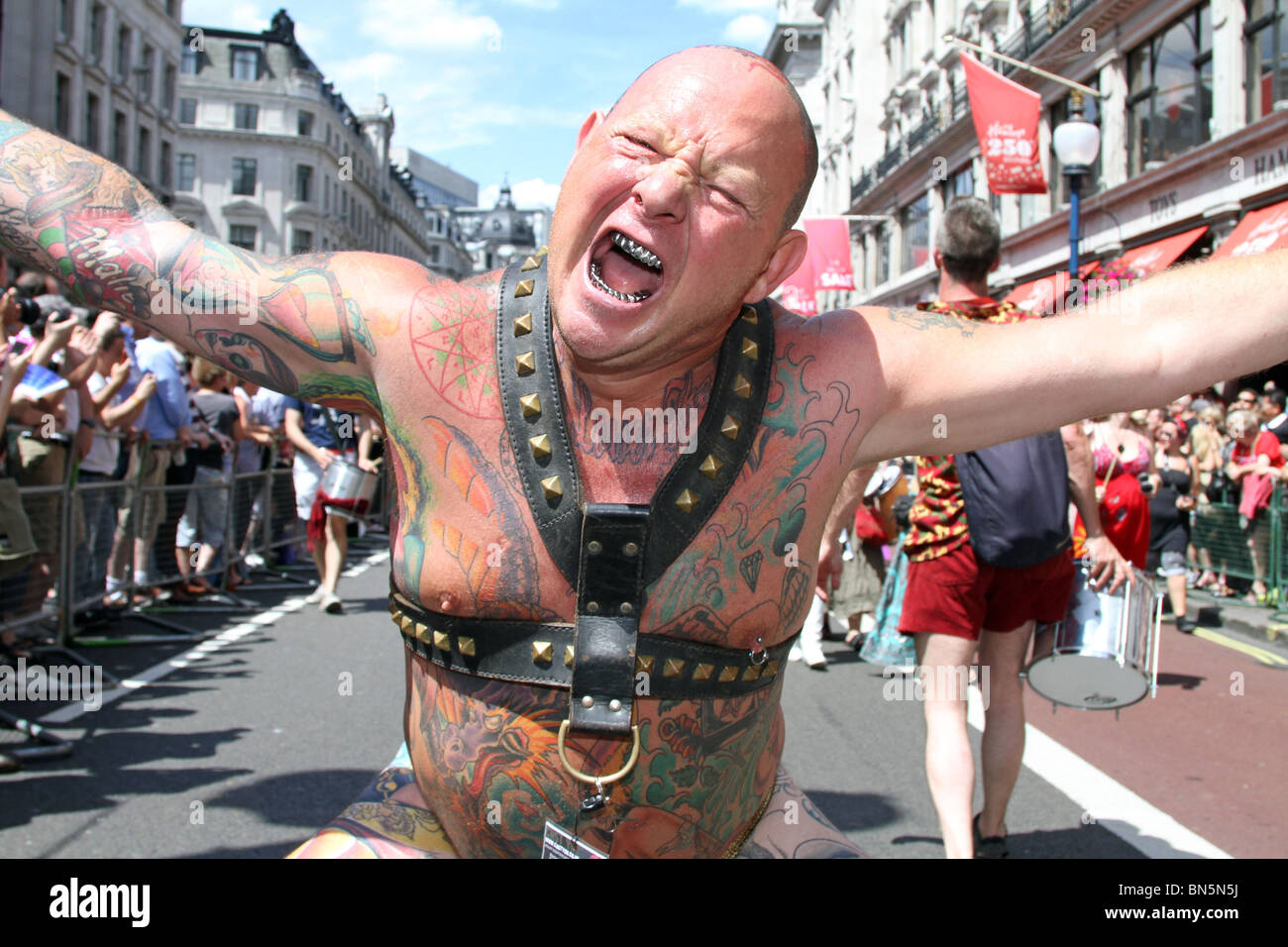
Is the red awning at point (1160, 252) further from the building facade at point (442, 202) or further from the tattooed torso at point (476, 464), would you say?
the building facade at point (442, 202)

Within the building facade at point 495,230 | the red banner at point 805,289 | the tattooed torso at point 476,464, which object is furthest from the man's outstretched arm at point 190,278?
the building facade at point 495,230

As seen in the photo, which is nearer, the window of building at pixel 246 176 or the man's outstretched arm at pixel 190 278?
the man's outstretched arm at pixel 190 278

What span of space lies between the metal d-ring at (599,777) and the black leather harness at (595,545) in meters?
0.02

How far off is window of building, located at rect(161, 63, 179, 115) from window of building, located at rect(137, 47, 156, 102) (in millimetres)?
1688

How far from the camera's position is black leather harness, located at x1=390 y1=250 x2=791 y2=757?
5.16 feet

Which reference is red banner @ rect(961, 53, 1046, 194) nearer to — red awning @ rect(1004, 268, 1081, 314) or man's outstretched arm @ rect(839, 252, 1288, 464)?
red awning @ rect(1004, 268, 1081, 314)

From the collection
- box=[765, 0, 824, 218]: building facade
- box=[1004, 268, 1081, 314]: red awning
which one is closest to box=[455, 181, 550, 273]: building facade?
box=[765, 0, 824, 218]: building facade

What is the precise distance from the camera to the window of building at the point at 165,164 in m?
48.2

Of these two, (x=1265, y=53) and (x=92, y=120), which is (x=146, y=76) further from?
(x=1265, y=53)

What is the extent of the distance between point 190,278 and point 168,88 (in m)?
52.7

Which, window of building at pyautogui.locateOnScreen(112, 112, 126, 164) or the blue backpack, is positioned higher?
window of building at pyautogui.locateOnScreen(112, 112, 126, 164)

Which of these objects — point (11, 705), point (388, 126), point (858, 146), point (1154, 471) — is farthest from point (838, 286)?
point (388, 126)

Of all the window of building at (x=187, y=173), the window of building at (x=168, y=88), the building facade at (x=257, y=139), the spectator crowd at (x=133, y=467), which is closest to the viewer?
the spectator crowd at (x=133, y=467)
